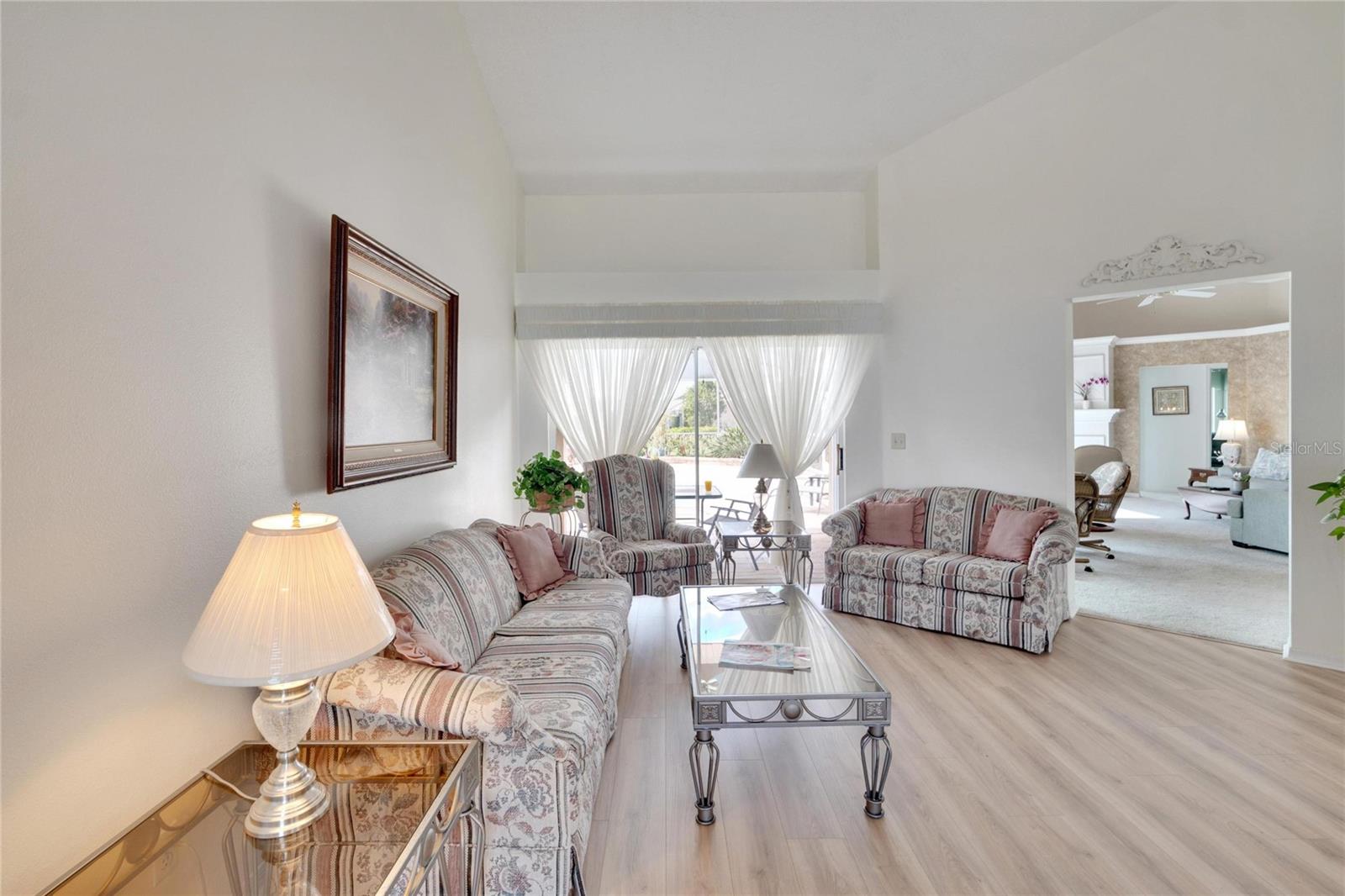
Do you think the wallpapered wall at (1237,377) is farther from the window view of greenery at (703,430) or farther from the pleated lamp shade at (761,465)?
the pleated lamp shade at (761,465)

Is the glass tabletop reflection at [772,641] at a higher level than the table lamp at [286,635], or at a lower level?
lower

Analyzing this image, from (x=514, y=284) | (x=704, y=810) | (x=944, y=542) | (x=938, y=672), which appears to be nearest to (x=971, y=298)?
(x=944, y=542)

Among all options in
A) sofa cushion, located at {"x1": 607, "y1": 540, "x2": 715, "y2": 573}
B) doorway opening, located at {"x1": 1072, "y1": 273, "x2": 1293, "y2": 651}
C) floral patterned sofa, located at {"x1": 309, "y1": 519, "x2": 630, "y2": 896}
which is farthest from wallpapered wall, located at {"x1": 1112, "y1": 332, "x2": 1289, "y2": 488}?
floral patterned sofa, located at {"x1": 309, "y1": 519, "x2": 630, "y2": 896}

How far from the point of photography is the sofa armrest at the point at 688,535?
14.7ft

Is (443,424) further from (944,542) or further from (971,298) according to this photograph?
(971,298)

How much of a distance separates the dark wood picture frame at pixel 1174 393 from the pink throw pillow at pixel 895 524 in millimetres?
7581

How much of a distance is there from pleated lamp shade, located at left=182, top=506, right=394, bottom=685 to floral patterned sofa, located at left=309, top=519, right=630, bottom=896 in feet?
1.11

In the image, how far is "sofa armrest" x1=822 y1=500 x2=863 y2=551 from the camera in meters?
4.58

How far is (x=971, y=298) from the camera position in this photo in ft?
15.9

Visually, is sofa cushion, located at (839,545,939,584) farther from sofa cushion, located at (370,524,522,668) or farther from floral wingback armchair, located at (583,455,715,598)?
sofa cushion, located at (370,524,522,668)

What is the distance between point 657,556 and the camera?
418 centimetres

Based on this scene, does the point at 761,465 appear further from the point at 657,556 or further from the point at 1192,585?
the point at 1192,585

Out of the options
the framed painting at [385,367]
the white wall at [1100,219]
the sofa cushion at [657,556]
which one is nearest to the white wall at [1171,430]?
the white wall at [1100,219]

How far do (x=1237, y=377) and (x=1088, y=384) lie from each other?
1.87 m
